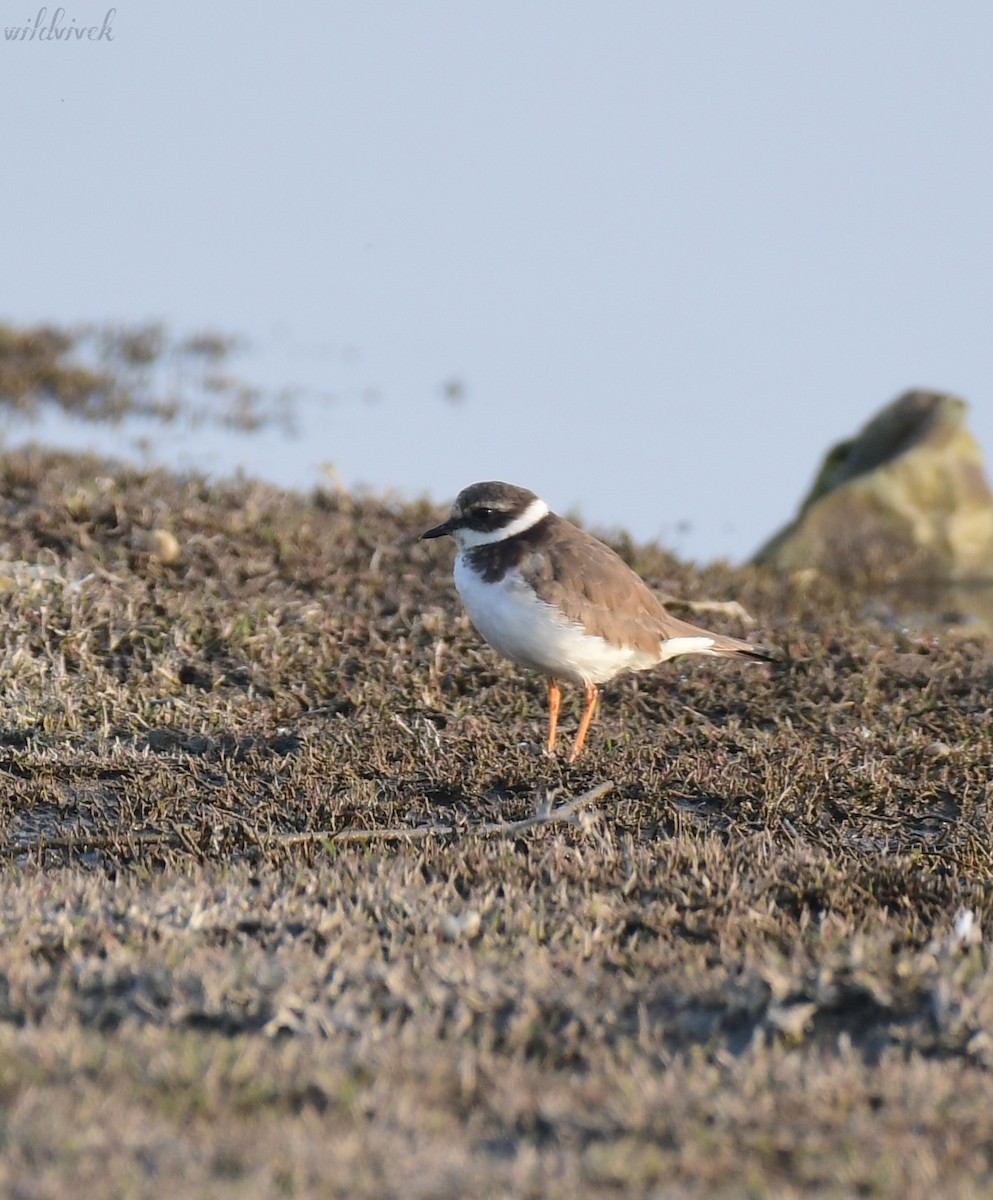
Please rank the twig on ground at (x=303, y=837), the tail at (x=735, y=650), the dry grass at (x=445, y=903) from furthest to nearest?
the tail at (x=735, y=650), the twig on ground at (x=303, y=837), the dry grass at (x=445, y=903)

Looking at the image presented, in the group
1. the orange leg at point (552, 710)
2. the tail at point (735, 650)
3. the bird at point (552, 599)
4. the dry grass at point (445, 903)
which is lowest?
the dry grass at point (445, 903)

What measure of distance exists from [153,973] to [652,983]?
138cm

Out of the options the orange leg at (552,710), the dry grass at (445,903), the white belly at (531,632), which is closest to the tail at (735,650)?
the dry grass at (445,903)

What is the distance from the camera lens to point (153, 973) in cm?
379

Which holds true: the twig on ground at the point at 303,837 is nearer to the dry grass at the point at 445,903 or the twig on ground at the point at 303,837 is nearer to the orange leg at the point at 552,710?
the dry grass at the point at 445,903

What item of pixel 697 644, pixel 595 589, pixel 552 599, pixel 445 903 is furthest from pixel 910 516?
pixel 445 903

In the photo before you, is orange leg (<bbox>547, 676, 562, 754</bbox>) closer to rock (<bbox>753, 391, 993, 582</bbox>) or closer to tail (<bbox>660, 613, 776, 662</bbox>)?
tail (<bbox>660, 613, 776, 662</bbox>)

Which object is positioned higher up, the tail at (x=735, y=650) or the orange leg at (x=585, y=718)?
the tail at (x=735, y=650)

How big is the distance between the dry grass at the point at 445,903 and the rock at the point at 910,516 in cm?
478

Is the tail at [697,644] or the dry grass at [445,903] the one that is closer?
the dry grass at [445,903]

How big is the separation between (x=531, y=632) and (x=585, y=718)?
541 mm

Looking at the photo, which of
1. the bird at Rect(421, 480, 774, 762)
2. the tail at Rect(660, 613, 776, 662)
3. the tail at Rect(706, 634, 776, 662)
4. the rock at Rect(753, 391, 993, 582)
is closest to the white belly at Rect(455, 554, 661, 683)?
the bird at Rect(421, 480, 774, 762)

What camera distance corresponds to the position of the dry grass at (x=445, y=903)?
121 inches

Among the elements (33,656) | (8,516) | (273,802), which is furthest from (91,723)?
(8,516)
